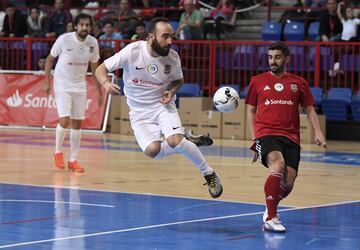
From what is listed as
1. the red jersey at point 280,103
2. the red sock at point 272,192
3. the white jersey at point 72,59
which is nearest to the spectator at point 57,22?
the white jersey at point 72,59

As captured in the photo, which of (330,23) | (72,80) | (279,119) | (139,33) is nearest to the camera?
(279,119)

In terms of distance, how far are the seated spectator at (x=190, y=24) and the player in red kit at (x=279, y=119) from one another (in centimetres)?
1540

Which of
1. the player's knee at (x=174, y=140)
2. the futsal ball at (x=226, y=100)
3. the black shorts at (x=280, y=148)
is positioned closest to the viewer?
the black shorts at (x=280, y=148)

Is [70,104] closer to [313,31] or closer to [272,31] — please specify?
[272,31]

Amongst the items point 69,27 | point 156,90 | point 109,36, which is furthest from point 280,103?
point 109,36

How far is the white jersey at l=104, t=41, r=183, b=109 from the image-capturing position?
1104cm

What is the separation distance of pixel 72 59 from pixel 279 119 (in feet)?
21.5

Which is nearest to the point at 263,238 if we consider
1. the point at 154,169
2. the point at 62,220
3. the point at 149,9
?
the point at 62,220

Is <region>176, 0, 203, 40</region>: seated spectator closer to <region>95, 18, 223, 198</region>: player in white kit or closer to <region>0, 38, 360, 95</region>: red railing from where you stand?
<region>0, 38, 360, 95</region>: red railing

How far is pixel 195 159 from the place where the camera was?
36.3 feet

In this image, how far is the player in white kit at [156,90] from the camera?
35.8 feet

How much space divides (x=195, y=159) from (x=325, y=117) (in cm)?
1207

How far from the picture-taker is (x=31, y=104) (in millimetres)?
25703

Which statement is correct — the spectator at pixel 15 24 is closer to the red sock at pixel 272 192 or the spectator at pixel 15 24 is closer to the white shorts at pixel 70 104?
the white shorts at pixel 70 104
